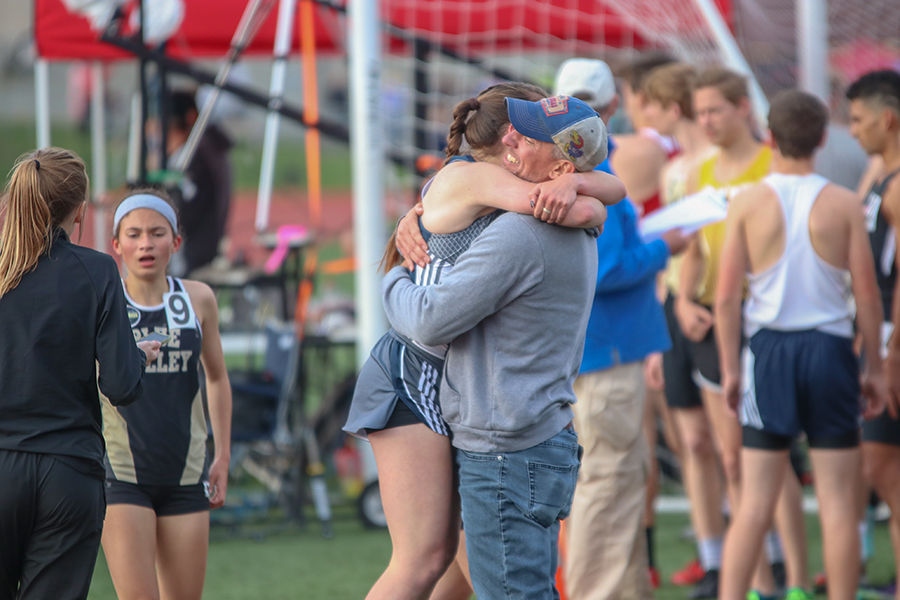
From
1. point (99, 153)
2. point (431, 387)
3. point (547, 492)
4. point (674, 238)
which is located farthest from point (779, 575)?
point (99, 153)

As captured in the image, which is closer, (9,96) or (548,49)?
(548,49)

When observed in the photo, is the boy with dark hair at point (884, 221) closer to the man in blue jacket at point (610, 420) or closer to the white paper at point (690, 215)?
the white paper at point (690, 215)

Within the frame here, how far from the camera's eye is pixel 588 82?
342cm

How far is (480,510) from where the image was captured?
2.24 m

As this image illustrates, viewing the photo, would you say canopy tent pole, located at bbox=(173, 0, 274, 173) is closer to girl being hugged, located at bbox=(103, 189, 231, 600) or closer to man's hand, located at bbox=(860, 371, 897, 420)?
girl being hugged, located at bbox=(103, 189, 231, 600)

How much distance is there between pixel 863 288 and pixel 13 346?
261 centimetres

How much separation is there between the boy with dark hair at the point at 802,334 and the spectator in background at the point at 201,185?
3.73m

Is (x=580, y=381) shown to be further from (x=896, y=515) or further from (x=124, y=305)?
(x=124, y=305)

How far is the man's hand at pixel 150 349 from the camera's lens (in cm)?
254

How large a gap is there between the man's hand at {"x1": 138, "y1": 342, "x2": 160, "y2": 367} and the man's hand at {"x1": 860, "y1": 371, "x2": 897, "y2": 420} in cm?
237

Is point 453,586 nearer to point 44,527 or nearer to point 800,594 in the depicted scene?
point 44,527

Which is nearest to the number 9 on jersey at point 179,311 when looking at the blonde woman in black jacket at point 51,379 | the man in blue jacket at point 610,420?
the blonde woman in black jacket at point 51,379

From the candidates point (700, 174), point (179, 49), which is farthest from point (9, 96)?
point (700, 174)

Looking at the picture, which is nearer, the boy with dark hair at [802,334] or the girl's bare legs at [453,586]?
the girl's bare legs at [453,586]
